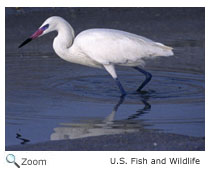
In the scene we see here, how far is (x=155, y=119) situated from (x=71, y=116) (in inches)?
44.8

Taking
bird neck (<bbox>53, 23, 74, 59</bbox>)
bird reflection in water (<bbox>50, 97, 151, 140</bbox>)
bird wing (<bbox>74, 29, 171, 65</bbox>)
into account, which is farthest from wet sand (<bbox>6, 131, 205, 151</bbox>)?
bird neck (<bbox>53, 23, 74, 59</bbox>)

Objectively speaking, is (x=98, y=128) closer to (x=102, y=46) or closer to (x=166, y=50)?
(x=102, y=46)

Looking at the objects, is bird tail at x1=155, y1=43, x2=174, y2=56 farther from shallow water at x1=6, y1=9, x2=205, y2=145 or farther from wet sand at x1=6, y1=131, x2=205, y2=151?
wet sand at x1=6, y1=131, x2=205, y2=151

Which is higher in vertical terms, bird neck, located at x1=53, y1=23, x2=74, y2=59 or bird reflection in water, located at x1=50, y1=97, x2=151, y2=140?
bird neck, located at x1=53, y1=23, x2=74, y2=59

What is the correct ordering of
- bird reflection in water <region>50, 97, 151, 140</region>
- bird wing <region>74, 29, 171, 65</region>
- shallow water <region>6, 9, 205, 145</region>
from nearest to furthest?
bird reflection in water <region>50, 97, 151, 140</region> < shallow water <region>6, 9, 205, 145</region> < bird wing <region>74, 29, 171, 65</region>

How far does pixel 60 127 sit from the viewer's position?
6645mm

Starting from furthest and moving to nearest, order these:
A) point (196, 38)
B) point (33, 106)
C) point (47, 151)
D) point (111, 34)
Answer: point (196, 38) → point (111, 34) → point (33, 106) → point (47, 151)

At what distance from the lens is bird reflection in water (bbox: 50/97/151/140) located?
251 inches

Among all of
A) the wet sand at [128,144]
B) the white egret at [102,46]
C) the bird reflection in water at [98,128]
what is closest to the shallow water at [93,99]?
the bird reflection in water at [98,128]

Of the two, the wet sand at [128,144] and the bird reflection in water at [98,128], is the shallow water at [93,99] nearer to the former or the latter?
the bird reflection in water at [98,128]

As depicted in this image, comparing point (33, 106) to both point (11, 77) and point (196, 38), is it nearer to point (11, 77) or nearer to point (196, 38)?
point (11, 77)

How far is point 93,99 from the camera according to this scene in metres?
7.94

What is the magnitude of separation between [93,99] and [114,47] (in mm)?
1068
